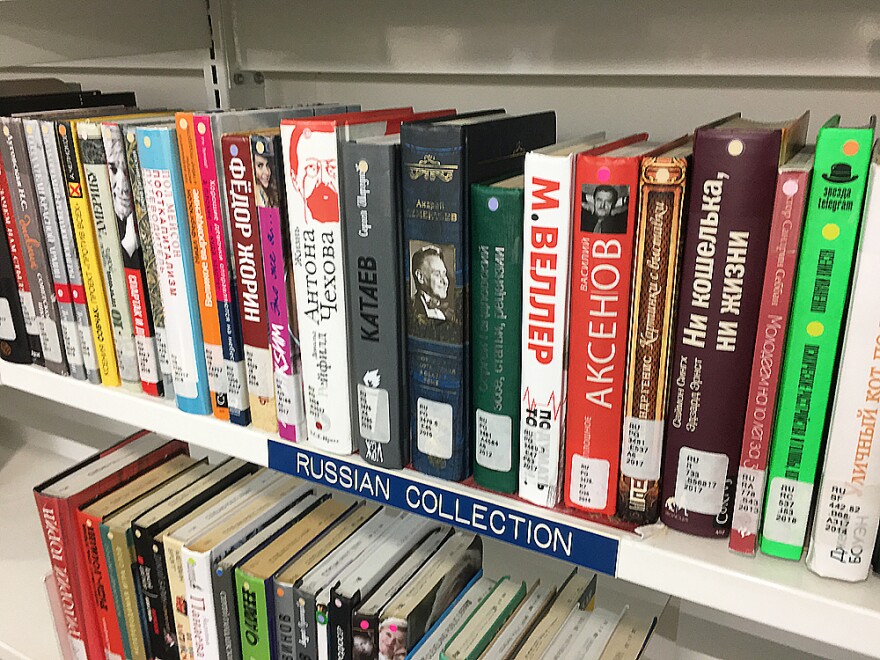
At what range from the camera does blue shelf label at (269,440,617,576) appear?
1.84ft

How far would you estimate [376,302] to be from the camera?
59cm

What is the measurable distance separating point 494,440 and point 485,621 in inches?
9.9

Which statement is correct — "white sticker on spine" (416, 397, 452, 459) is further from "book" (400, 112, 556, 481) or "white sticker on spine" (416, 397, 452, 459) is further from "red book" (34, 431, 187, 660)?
"red book" (34, 431, 187, 660)

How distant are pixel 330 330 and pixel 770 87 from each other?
0.48 metres

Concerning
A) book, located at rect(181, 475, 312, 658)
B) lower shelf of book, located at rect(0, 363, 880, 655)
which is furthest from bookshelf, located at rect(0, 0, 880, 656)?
book, located at rect(181, 475, 312, 658)

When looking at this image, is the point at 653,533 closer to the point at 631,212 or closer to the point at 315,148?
the point at 631,212

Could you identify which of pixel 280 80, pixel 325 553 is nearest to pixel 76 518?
pixel 325 553

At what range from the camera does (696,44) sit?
2.36 feet

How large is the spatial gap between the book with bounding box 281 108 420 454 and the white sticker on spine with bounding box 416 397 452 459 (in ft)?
0.24

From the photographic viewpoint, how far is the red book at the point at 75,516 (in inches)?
36.3

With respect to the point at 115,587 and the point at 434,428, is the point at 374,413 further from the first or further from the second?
the point at 115,587

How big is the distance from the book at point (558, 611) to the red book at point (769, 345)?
0.87 feet

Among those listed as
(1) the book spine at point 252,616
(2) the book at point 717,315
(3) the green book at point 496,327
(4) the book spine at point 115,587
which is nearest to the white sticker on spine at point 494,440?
(3) the green book at point 496,327

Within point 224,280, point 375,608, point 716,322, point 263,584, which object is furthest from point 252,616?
point 716,322
